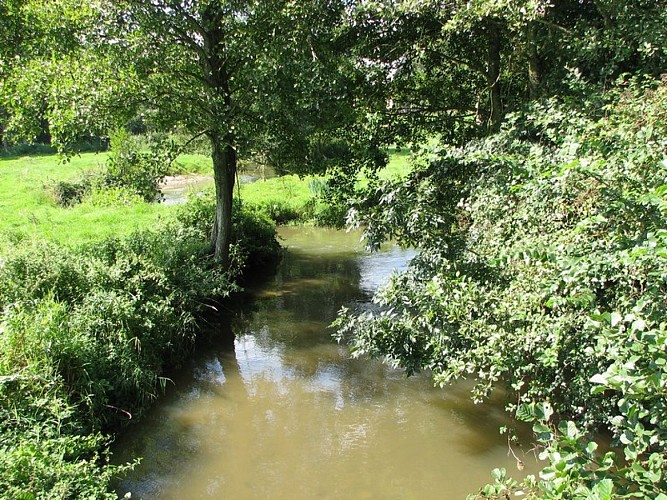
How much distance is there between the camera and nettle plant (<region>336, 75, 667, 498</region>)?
2725 millimetres


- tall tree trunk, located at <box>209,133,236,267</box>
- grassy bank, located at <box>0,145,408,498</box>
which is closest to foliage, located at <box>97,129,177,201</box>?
grassy bank, located at <box>0,145,408,498</box>

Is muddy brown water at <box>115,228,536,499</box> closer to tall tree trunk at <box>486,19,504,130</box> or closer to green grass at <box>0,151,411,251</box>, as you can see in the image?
green grass at <box>0,151,411,251</box>

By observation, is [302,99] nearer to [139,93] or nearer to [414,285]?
[139,93]

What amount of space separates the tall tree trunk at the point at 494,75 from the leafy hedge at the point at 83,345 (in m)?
6.30

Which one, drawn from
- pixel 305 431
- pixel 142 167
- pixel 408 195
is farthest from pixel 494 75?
pixel 305 431

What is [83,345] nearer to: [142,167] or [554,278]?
[142,167]

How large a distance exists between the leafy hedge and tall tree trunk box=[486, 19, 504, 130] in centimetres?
630

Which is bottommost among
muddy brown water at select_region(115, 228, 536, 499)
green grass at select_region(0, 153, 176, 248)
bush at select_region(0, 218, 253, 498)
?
muddy brown water at select_region(115, 228, 536, 499)

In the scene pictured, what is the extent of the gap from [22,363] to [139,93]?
548 centimetres

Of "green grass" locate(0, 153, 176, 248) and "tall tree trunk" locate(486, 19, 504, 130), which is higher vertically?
"tall tree trunk" locate(486, 19, 504, 130)

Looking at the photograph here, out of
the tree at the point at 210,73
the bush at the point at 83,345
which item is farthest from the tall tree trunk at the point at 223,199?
the bush at the point at 83,345

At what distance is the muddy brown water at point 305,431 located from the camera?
593 cm

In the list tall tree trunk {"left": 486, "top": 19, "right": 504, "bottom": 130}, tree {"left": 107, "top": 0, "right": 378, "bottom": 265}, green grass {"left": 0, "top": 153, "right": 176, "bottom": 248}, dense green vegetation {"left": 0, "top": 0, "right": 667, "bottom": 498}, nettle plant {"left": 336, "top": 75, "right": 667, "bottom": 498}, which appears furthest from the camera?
green grass {"left": 0, "top": 153, "right": 176, "bottom": 248}

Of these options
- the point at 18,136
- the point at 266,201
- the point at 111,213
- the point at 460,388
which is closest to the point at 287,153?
the point at 18,136
